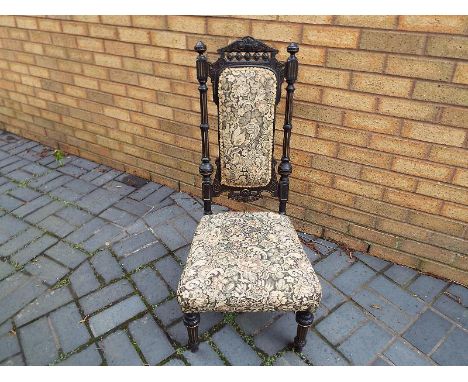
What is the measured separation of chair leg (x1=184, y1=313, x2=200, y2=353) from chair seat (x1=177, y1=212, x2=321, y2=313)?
11cm

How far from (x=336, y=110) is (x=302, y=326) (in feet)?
4.27

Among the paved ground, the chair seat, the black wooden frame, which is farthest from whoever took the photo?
the paved ground

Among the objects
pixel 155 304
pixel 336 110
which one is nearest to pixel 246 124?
pixel 336 110

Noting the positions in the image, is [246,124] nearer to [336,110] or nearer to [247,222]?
[247,222]

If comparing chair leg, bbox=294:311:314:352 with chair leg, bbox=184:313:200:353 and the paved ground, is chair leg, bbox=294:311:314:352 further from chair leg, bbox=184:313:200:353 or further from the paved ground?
chair leg, bbox=184:313:200:353

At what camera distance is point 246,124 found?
1981mm

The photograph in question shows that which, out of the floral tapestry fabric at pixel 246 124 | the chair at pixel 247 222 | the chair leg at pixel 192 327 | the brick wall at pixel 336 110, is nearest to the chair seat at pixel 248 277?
the chair at pixel 247 222

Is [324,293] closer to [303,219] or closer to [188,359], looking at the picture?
[303,219]

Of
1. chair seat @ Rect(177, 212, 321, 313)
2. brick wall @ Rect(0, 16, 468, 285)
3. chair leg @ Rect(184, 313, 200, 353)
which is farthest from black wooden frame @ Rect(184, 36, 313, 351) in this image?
brick wall @ Rect(0, 16, 468, 285)

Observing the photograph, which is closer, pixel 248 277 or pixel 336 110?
pixel 248 277

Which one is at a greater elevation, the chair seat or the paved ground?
the chair seat

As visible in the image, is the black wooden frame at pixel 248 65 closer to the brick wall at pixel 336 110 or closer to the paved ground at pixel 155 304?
the paved ground at pixel 155 304

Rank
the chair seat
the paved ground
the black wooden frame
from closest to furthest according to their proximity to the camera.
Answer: the chair seat < the black wooden frame < the paved ground

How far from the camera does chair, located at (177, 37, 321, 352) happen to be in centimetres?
176
